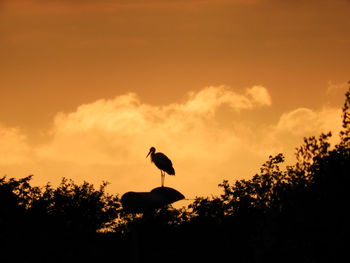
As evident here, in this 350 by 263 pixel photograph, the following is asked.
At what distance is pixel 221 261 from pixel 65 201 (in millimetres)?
22876

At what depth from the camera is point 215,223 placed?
2986 centimetres

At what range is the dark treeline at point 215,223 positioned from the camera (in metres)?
14.7

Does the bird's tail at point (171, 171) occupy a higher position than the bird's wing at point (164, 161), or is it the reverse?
the bird's wing at point (164, 161)

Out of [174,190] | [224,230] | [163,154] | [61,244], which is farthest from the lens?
[224,230]

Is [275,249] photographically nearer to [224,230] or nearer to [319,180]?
[319,180]

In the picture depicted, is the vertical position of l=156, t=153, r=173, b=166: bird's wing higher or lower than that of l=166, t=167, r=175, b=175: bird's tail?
higher

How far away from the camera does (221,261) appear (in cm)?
2512

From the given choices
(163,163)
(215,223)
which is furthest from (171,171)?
(215,223)

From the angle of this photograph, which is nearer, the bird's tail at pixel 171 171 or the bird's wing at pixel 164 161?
the bird's wing at pixel 164 161

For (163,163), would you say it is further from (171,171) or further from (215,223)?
(215,223)

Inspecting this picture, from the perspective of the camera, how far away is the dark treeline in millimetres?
14711

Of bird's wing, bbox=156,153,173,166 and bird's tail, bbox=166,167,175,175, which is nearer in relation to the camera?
bird's wing, bbox=156,153,173,166

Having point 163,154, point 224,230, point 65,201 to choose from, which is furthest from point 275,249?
point 65,201

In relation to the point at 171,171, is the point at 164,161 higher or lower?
higher
